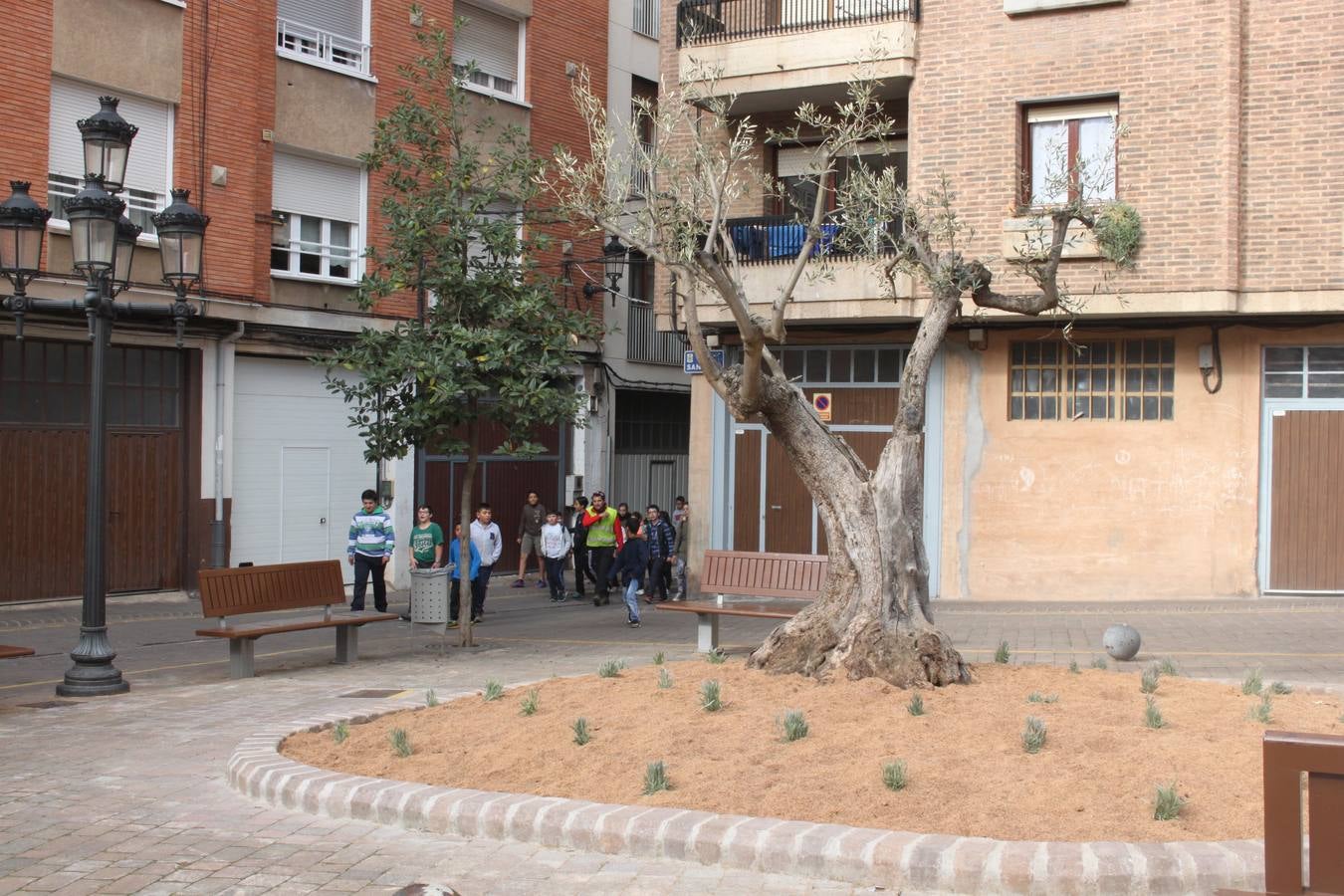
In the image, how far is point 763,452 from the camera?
Answer: 70.4 feet

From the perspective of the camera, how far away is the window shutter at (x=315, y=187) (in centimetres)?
2136

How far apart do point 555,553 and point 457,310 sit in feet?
23.5

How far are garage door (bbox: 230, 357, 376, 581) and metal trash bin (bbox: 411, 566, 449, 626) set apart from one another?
557 cm

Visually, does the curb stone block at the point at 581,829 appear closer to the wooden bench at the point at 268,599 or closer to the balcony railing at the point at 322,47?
the wooden bench at the point at 268,599

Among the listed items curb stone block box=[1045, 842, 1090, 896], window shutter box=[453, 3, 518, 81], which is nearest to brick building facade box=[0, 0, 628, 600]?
window shutter box=[453, 3, 518, 81]

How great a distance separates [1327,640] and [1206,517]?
14.9ft

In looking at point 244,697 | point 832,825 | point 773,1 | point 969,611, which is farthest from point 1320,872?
point 773,1

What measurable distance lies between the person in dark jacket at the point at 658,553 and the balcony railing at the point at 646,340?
7.90 m

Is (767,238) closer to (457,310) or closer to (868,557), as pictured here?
(457,310)

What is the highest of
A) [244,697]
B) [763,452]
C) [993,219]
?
[993,219]

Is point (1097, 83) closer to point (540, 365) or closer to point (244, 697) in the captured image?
point (540, 365)

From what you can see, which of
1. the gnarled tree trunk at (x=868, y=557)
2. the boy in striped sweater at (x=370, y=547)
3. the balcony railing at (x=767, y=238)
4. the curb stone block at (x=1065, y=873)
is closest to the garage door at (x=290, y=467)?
the boy in striped sweater at (x=370, y=547)

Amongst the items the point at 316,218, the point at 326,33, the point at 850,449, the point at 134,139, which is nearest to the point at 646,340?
the point at 316,218

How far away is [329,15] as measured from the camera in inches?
867
